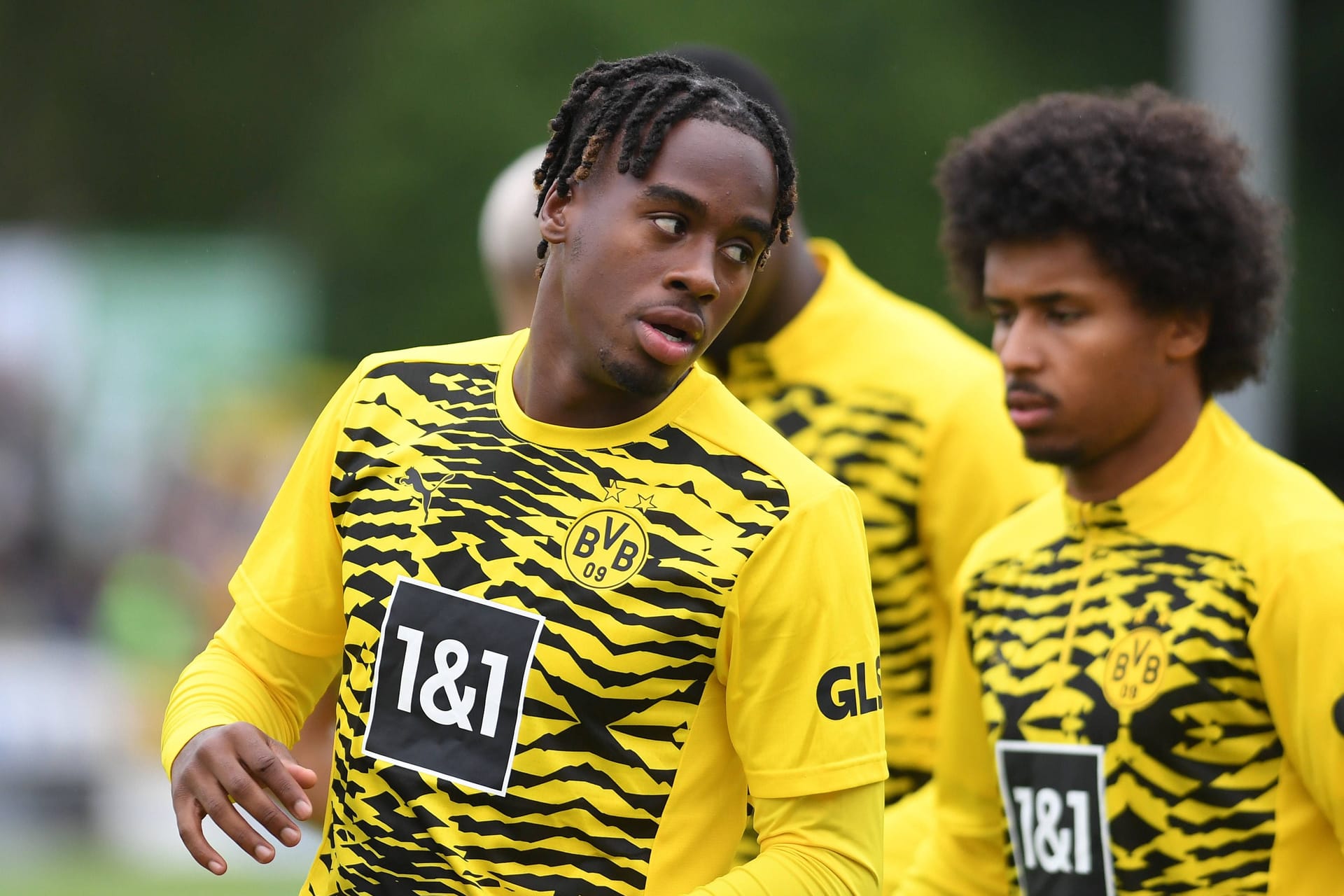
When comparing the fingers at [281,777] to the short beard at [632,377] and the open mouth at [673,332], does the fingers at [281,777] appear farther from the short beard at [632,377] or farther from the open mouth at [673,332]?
the open mouth at [673,332]

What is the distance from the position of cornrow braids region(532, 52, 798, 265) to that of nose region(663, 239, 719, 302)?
0.50 ft

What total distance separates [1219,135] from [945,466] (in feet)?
3.39

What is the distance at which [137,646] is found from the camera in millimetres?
16547

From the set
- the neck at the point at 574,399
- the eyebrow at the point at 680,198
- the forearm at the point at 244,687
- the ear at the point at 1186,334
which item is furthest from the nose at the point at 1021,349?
the forearm at the point at 244,687

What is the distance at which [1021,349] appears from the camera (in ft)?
14.0

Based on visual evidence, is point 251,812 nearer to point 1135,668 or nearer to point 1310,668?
point 1135,668

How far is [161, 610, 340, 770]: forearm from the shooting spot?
3359mm

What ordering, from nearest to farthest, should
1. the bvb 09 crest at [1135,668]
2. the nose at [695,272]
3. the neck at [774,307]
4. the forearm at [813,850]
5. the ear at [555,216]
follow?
1. the forearm at [813,850]
2. the nose at [695,272]
3. the ear at [555,216]
4. the bvb 09 crest at [1135,668]
5. the neck at [774,307]

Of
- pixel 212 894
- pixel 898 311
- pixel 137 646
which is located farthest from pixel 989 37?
pixel 898 311

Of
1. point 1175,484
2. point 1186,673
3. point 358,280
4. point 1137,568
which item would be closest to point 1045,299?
point 1175,484

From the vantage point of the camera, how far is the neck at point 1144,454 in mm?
4262

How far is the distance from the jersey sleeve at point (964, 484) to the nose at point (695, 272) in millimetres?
1822

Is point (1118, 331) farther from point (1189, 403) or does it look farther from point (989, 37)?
point (989, 37)

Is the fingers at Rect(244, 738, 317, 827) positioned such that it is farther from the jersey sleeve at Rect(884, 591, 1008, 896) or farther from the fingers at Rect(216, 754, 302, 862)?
the jersey sleeve at Rect(884, 591, 1008, 896)
